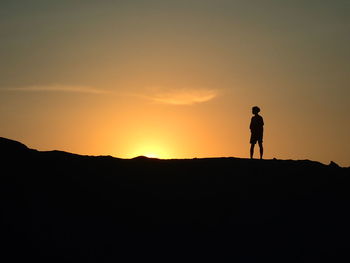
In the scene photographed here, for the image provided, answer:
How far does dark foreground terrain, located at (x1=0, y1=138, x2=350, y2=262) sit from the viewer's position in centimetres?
1419

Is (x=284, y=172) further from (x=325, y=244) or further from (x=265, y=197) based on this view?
(x=325, y=244)

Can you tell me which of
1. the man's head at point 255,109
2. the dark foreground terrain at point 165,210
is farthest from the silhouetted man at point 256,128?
the dark foreground terrain at point 165,210

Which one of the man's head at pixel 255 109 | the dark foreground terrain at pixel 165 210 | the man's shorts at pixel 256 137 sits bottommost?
the dark foreground terrain at pixel 165 210

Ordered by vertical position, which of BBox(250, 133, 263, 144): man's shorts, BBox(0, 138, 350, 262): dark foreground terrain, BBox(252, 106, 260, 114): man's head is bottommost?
BBox(0, 138, 350, 262): dark foreground terrain

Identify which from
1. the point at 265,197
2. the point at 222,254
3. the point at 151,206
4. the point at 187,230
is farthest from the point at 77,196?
the point at 265,197

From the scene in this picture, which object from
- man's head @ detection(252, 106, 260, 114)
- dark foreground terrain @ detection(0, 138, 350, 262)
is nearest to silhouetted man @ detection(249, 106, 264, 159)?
man's head @ detection(252, 106, 260, 114)

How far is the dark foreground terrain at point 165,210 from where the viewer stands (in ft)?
46.5

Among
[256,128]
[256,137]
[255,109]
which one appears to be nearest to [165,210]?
[256,137]

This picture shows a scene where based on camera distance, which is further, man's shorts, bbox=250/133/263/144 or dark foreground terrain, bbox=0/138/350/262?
man's shorts, bbox=250/133/263/144

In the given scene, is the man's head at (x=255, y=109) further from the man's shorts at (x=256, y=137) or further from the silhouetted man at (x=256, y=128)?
the man's shorts at (x=256, y=137)

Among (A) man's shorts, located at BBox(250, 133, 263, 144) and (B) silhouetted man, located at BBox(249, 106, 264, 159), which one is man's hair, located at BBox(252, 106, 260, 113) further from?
(A) man's shorts, located at BBox(250, 133, 263, 144)

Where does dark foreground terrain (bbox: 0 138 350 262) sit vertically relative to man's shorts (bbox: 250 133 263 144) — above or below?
below

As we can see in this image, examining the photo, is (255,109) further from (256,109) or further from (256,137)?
(256,137)

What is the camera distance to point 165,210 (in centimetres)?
1591
